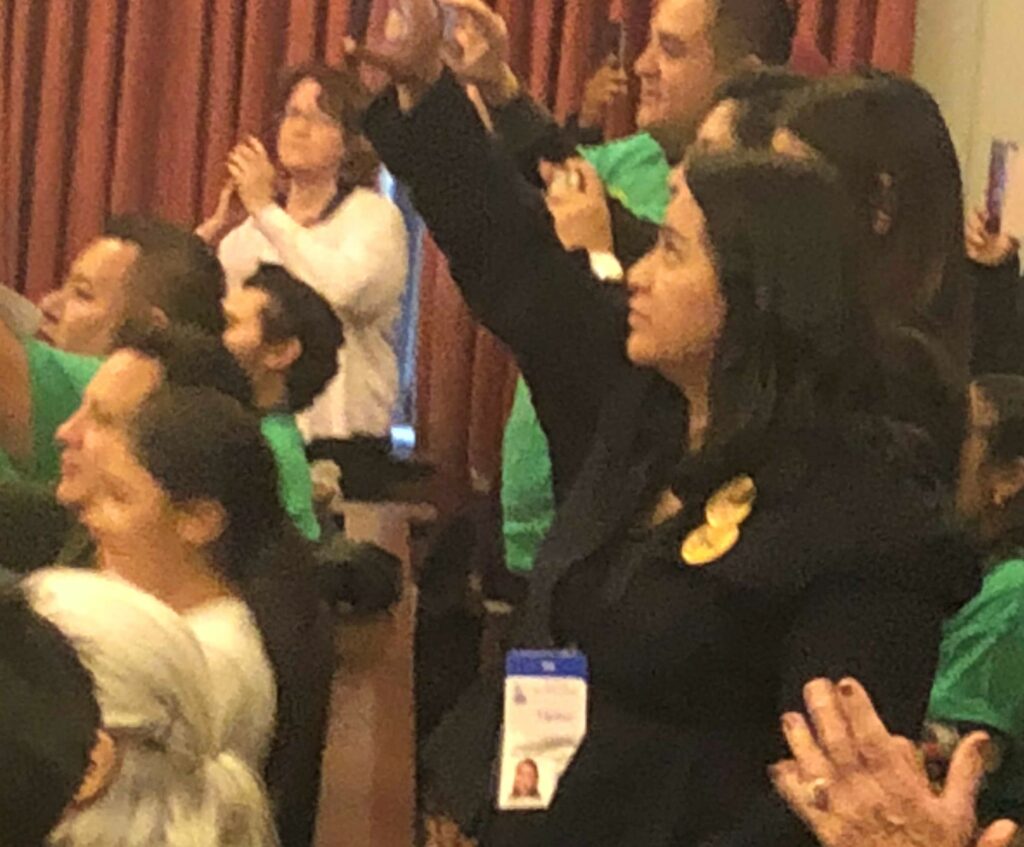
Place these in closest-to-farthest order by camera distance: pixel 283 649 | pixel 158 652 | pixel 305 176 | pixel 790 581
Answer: pixel 158 652
pixel 790 581
pixel 283 649
pixel 305 176

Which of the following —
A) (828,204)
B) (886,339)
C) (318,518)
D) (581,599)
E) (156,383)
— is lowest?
(318,518)

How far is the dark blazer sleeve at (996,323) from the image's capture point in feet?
7.33

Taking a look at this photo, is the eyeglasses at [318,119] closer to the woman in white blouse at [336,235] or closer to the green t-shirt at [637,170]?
the woman in white blouse at [336,235]

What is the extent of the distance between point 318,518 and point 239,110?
1477mm

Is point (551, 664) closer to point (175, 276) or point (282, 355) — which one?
point (175, 276)

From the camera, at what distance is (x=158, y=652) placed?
3.82 ft

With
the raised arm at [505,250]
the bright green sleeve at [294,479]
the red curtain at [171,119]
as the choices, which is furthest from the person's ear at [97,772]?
the red curtain at [171,119]

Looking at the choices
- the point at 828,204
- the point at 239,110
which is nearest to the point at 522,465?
the point at 828,204

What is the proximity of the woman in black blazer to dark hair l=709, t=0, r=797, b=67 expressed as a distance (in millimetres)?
863

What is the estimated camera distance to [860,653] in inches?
51.9

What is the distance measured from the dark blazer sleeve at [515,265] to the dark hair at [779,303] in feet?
Result: 0.69

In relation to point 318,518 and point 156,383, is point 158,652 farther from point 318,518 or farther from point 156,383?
point 318,518

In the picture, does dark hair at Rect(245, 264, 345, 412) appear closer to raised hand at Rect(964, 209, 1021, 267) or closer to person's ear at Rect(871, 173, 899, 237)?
raised hand at Rect(964, 209, 1021, 267)

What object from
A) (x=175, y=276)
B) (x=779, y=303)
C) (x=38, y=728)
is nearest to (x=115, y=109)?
(x=175, y=276)
